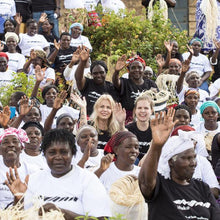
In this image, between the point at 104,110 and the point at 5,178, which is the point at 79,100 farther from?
the point at 5,178

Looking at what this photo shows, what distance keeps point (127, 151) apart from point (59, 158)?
3.72 feet

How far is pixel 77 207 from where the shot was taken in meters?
5.16

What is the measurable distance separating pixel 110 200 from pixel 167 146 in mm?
644

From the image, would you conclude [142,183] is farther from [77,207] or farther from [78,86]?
[78,86]

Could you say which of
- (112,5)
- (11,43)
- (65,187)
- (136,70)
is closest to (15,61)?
(11,43)

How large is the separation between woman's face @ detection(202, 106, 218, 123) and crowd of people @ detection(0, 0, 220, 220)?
1 cm

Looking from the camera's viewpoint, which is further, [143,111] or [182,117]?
[182,117]

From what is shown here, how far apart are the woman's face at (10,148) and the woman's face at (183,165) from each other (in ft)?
6.45

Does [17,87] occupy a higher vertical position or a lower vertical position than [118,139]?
higher

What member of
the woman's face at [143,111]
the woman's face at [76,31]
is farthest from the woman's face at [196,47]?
the woman's face at [143,111]

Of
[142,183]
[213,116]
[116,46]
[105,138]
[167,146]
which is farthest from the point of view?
[116,46]

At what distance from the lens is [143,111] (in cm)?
820

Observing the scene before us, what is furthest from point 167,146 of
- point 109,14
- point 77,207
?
Answer: point 109,14

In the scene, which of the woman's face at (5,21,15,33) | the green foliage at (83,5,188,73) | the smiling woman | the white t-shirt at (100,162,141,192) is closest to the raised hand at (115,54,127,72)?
the white t-shirt at (100,162,141,192)
